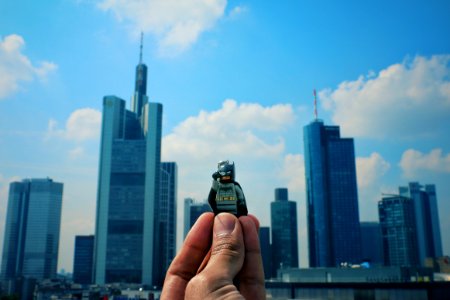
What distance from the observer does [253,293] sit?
1559 centimetres

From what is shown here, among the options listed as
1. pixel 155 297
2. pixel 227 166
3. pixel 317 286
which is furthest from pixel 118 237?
pixel 227 166

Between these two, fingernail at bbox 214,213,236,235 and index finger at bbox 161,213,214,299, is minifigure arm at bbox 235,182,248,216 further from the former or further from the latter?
index finger at bbox 161,213,214,299

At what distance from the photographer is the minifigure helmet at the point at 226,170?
17766mm

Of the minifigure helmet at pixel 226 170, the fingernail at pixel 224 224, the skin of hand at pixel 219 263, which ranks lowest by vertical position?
the skin of hand at pixel 219 263

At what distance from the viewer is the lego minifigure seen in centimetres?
1720

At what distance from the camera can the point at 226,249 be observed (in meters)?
15.4

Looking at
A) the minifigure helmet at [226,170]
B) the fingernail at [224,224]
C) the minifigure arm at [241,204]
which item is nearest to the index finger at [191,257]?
the fingernail at [224,224]

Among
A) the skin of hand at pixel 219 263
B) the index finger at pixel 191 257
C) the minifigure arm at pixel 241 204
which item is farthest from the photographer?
the minifigure arm at pixel 241 204

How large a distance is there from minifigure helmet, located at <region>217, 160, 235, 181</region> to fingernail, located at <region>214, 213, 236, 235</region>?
5.96ft


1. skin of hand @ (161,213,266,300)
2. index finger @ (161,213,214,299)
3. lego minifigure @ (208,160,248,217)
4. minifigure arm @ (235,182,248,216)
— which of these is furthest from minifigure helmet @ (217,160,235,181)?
index finger @ (161,213,214,299)

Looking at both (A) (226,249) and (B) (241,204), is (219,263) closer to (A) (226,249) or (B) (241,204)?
(A) (226,249)

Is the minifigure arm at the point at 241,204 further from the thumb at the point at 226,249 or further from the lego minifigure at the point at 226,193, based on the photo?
the thumb at the point at 226,249

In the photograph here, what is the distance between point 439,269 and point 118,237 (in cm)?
12924

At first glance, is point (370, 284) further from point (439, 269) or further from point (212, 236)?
point (439, 269)
